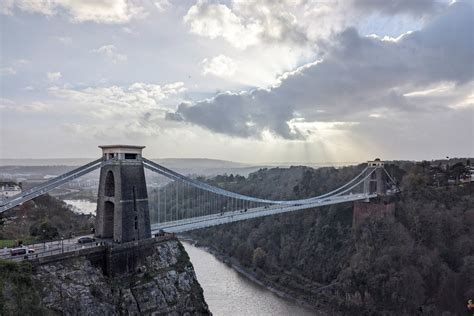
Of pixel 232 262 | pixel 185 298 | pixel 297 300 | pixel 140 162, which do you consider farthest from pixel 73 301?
pixel 232 262

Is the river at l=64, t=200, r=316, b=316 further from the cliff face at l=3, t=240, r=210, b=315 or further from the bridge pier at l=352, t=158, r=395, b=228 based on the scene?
the bridge pier at l=352, t=158, r=395, b=228

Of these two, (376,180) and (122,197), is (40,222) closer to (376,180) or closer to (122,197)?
(122,197)

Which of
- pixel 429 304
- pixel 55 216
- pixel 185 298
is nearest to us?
pixel 185 298

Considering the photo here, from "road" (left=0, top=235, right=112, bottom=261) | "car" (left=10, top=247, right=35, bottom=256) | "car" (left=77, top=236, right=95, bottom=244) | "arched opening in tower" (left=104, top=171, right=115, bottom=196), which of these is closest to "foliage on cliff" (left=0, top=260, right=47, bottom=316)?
"road" (left=0, top=235, right=112, bottom=261)

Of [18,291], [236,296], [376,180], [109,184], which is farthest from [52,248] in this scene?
[376,180]

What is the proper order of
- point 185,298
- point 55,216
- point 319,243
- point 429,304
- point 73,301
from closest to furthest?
point 73,301
point 185,298
point 429,304
point 55,216
point 319,243

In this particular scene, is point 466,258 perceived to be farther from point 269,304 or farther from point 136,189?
point 136,189

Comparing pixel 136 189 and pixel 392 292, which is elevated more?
pixel 136 189

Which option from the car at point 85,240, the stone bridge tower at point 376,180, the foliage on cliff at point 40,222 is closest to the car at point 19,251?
the car at point 85,240
